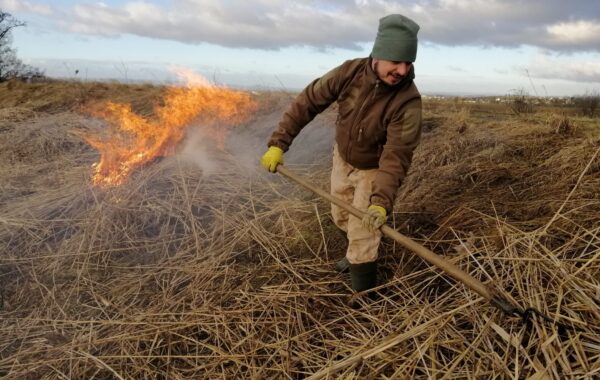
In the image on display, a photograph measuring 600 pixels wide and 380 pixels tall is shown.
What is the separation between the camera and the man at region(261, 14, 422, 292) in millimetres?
2582

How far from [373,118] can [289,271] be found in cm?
130

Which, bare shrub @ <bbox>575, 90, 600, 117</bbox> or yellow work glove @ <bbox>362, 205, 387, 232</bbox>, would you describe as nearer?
yellow work glove @ <bbox>362, 205, 387, 232</bbox>

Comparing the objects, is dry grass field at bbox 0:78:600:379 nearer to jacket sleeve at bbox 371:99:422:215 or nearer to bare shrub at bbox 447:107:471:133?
bare shrub at bbox 447:107:471:133

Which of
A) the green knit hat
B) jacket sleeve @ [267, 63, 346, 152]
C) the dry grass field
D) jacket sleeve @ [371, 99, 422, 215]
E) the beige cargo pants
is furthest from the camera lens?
jacket sleeve @ [267, 63, 346, 152]

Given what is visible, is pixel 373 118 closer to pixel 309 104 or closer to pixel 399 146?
pixel 399 146

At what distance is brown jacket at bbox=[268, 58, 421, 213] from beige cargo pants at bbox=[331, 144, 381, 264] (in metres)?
0.09

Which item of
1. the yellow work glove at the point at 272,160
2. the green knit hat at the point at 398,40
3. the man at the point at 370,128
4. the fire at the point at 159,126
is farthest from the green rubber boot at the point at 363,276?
the fire at the point at 159,126

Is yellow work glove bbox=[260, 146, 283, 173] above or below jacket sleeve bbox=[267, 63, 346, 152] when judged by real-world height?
below

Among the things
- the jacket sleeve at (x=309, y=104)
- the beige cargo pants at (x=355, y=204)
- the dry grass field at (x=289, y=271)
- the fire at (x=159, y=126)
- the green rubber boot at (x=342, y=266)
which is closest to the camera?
the dry grass field at (x=289, y=271)

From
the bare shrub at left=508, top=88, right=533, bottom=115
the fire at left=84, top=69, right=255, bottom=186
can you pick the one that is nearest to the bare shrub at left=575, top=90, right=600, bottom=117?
the bare shrub at left=508, top=88, right=533, bottom=115

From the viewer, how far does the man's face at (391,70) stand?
2609mm

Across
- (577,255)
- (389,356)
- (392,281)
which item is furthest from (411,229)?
(389,356)

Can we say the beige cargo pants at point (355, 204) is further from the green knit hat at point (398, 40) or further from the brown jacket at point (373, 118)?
the green knit hat at point (398, 40)

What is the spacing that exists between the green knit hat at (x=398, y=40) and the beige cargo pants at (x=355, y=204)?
80 cm
